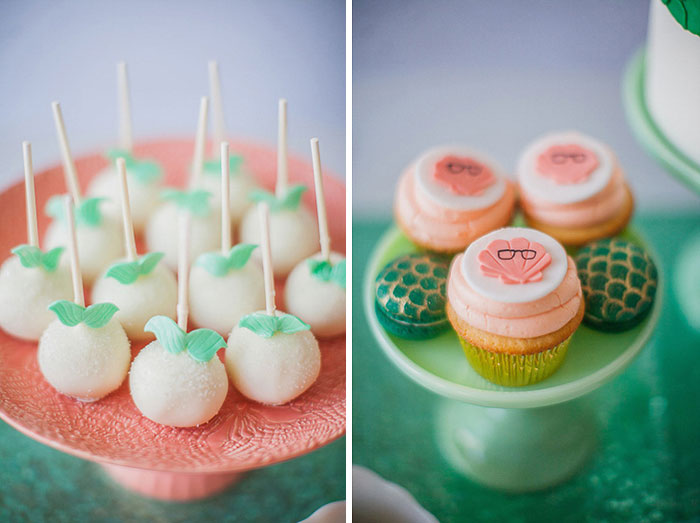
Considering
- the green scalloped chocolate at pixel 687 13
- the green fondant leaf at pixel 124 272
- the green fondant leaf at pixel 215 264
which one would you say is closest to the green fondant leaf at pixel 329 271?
the green fondant leaf at pixel 215 264

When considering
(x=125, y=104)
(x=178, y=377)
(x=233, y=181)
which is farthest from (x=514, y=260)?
(x=125, y=104)

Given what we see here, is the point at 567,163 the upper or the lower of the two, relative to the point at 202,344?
upper

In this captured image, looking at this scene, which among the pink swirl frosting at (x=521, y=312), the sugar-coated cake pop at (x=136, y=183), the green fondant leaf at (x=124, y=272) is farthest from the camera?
the sugar-coated cake pop at (x=136, y=183)

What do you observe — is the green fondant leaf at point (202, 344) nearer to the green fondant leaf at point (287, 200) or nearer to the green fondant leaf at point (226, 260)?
the green fondant leaf at point (226, 260)

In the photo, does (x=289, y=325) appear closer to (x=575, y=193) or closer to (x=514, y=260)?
(x=514, y=260)

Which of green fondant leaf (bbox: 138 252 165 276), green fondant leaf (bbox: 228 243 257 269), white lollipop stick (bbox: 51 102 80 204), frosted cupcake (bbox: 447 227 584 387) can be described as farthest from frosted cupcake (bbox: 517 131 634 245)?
white lollipop stick (bbox: 51 102 80 204)
